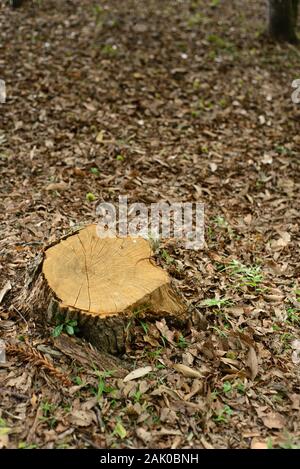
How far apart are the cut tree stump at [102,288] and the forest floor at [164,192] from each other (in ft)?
0.50

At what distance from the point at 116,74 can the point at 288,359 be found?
5004 millimetres

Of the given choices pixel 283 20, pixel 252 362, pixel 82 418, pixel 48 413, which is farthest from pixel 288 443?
pixel 283 20

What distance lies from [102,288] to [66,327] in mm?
361

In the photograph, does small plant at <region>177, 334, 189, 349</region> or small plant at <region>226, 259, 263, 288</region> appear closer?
small plant at <region>177, 334, 189, 349</region>

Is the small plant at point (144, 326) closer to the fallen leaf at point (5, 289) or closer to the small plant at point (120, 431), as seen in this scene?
the small plant at point (120, 431)

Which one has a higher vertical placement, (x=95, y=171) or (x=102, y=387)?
(x=95, y=171)

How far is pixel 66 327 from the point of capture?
3.45 meters

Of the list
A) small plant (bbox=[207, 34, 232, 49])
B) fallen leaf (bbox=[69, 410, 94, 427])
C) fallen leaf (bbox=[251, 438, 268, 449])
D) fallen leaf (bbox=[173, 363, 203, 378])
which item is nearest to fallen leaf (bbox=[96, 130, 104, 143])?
small plant (bbox=[207, 34, 232, 49])

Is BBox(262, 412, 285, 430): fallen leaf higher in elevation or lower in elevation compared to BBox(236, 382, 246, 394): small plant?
lower

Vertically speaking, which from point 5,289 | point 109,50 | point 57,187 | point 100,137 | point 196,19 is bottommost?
point 5,289

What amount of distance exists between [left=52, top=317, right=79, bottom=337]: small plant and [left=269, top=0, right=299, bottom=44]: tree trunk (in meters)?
6.85

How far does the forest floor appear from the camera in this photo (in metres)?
3.28

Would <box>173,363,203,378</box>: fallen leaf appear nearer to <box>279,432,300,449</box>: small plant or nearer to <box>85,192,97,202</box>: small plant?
<box>279,432,300,449</box>: small plant

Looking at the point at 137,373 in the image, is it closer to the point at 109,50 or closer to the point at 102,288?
the point at 102,288
